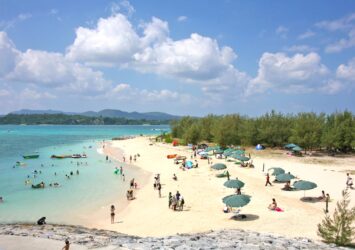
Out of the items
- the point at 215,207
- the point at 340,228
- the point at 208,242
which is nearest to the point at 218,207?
the point at 215,207

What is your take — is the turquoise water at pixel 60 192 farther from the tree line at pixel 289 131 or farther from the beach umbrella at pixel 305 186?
the tree line at pixel 289 131

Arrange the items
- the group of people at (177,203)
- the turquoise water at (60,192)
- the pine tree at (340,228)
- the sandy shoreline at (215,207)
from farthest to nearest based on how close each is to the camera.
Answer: the turquoise water at (60,192), the group of people at (177,203), the sandy shoreline at (215,207), the pine tree at (340,228)

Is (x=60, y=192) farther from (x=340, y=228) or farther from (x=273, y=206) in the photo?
(x=340, y=228)

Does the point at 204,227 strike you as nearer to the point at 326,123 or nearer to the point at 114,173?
the point at 114,173

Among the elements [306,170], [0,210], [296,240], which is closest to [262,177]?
[306,170]

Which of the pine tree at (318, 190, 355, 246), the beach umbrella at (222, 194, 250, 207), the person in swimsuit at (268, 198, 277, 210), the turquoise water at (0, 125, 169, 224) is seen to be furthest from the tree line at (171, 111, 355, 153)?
the pine tree at (318, 190, 355, 246)

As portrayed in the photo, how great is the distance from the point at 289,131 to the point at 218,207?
154ft

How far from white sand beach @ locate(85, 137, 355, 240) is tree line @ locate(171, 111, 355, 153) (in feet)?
51.0

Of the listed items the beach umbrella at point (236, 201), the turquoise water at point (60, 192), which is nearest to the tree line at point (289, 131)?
the turquoise water at point (60, 192)

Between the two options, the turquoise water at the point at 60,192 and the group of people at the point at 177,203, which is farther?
the turquoise water at the point at 60,192

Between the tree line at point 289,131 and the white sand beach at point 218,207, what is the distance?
15.5 m

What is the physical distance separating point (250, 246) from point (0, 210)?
23.1 metres

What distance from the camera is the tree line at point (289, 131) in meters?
63.4

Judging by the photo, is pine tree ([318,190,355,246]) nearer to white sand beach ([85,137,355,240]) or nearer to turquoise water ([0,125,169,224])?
white sand beach ([85,137,355,240])
